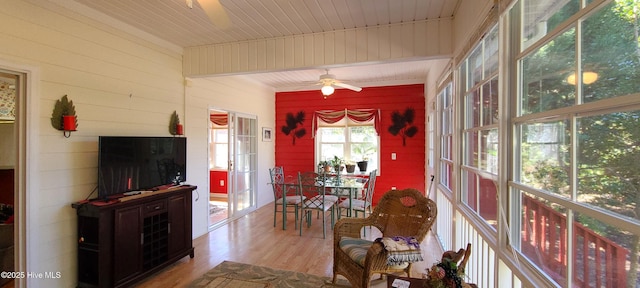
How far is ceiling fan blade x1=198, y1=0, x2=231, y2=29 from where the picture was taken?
1779mm

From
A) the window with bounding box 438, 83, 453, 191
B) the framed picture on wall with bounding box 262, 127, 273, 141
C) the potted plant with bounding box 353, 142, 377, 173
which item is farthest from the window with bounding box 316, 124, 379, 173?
the window with bounding box 438, 83, 453, 191

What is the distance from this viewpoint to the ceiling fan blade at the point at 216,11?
178cm

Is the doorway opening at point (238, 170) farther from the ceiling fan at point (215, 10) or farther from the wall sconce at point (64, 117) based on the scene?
the ceiling fan at point (215, 10)

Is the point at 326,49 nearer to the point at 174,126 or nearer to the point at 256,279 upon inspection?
the point at 174,126

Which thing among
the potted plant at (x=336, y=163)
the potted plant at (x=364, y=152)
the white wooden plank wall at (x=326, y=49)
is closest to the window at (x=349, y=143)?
the potted plant at (x=364, y=152)

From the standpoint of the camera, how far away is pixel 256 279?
115 inches

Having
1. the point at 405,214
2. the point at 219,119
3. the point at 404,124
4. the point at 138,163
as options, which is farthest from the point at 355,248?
the point at 219,119

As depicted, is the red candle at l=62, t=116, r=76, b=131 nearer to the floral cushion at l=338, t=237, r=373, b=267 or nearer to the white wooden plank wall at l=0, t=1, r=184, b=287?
the white wooden plank wall at l=0, t=1, r=184, b=287

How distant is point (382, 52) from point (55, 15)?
10.3ft

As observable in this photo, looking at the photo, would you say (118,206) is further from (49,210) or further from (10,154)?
(10,154)

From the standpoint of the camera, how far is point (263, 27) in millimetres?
3180

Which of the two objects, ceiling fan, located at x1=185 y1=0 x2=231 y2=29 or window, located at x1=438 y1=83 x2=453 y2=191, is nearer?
ceiling fan, located at x1=185 y1=0 x2=231 y2=29

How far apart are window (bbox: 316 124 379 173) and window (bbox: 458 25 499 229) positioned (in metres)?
3.42

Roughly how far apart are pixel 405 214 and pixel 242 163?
3669 mm
